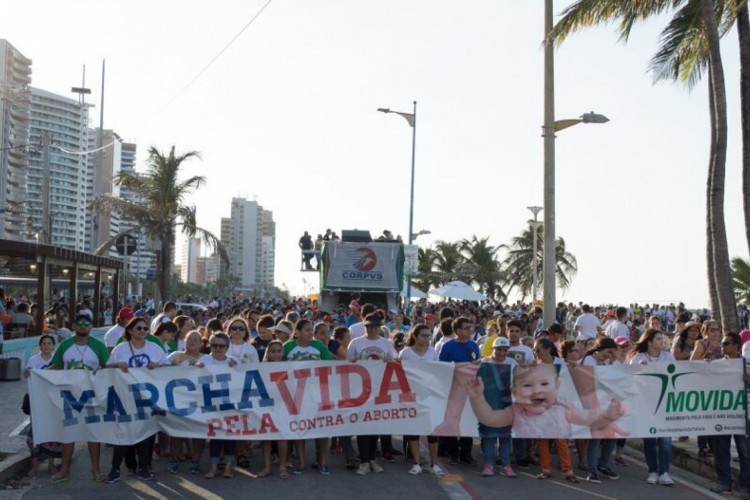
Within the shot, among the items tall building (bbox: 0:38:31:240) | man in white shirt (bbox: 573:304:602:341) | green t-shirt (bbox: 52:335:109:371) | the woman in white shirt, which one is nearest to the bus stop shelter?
green t-shirt (bbox: 52:335:109:371)

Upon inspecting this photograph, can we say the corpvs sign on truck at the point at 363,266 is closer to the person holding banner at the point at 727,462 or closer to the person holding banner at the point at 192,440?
the person holding banner at the point at 192,440

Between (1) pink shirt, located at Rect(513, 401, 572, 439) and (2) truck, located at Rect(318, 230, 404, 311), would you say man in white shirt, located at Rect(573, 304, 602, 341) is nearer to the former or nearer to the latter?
(2) truck, located at Rect(318, 230, 404, 311)

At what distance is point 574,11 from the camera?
52.5ft

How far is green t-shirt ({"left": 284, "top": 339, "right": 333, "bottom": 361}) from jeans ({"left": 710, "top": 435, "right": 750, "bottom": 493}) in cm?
444

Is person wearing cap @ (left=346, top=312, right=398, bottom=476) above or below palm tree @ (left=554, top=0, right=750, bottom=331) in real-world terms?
below

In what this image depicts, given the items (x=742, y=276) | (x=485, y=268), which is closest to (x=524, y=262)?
(x=485, y=268)

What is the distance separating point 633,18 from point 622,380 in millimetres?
9409

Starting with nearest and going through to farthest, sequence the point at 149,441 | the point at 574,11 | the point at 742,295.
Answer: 1. the point at 149,441
2. the point at 574,11
3. the point at 742,295

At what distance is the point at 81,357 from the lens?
9547 millimetres

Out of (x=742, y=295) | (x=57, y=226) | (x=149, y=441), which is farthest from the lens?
(x=57, y=226)

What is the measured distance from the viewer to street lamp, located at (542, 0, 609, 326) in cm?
1602

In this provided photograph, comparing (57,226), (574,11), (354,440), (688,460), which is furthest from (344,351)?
(57,226)

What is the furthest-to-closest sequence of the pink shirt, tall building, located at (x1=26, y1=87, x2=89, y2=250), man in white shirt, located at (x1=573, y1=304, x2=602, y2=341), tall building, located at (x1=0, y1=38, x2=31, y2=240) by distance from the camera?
tall building, located at (x1=26, y1=87, x2=89, y2=250)
tall building, located at (x1=0, y1=38, x2=31, y2=240)
man in white shirt, located at (x1=573, y1=304, x2=602, y2=341)
the pink shirt

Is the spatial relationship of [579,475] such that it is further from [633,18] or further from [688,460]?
[633,18]
